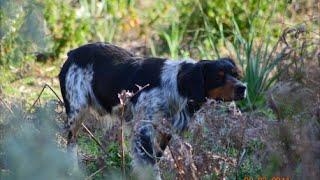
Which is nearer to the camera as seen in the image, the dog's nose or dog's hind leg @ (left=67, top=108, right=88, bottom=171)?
the dog's nose

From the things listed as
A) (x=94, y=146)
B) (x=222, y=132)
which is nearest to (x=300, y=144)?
(x=222, y=132)

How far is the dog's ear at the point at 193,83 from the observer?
6594 mm

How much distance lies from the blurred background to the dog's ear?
246mm

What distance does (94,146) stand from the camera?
759cm

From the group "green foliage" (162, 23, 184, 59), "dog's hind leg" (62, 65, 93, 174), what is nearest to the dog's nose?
"dog's hind leg" (62, 65, 93, 174)

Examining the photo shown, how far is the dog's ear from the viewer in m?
6.59

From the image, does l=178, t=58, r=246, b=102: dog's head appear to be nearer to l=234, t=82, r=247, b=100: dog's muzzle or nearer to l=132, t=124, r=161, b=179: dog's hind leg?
l=234, t=82, r=247, b=100: dog's muzzle

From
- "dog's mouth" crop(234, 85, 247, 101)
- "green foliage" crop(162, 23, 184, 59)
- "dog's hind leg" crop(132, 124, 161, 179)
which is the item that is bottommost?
"green foliage" crop(162, 23, 184, 59)

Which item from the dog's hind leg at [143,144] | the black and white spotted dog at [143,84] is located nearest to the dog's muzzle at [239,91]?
the black and white spotted dog at [143,84]

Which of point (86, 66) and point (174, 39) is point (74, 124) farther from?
point (174, 39)

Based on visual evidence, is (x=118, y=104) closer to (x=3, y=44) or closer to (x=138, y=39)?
(x=3, y=44)

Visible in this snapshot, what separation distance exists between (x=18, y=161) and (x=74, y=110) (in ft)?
16.2

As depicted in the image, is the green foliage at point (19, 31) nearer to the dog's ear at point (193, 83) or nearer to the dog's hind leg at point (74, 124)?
the dog's hind leg at point (74, 124)

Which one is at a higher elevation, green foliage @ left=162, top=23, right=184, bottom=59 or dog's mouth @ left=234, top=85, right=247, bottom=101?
dog's mouth @ left=234, top=85, right=247, bottom=101
